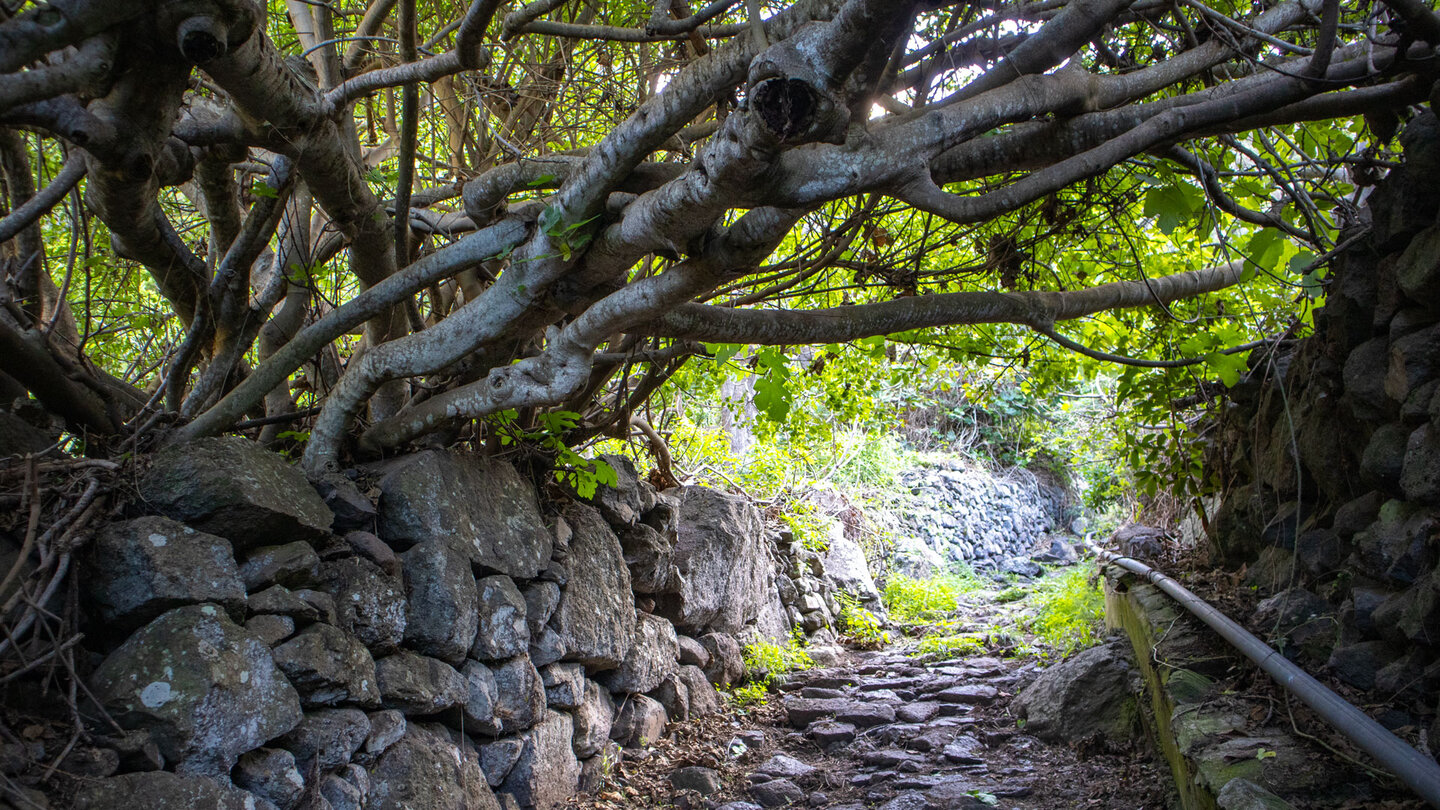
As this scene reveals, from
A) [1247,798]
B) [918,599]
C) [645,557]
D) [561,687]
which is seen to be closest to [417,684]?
[561,687]

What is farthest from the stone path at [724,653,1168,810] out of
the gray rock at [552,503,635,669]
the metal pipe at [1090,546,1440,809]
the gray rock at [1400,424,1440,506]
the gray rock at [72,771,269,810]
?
the gray rock at [72,771,269,810]

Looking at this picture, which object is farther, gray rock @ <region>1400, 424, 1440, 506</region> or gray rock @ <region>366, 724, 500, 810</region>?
gray rock @ <region>366, 724, 500, 810</region>

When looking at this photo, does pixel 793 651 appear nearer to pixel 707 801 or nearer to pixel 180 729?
pixel 707 801

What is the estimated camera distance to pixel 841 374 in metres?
6.85

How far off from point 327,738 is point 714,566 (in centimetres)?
408

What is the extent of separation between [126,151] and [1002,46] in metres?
3.30

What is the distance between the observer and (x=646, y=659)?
533cm

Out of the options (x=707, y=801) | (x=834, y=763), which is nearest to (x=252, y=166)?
(x=707, y=801)

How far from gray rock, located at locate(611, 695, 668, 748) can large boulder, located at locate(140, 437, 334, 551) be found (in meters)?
2.58

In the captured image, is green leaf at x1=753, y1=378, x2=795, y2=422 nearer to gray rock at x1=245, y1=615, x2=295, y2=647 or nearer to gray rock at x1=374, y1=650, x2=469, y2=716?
gray rock at x1=374, y1=650, x2=469, y2=716

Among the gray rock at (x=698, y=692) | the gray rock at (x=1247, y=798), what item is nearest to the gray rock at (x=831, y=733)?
the gray rock at (x=698, y=692)

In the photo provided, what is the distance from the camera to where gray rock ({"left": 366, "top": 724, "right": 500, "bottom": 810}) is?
120 inches

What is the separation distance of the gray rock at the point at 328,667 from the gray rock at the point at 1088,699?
4094 mm

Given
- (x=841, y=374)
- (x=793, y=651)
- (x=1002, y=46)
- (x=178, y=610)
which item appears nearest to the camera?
(x=178, y=610)
